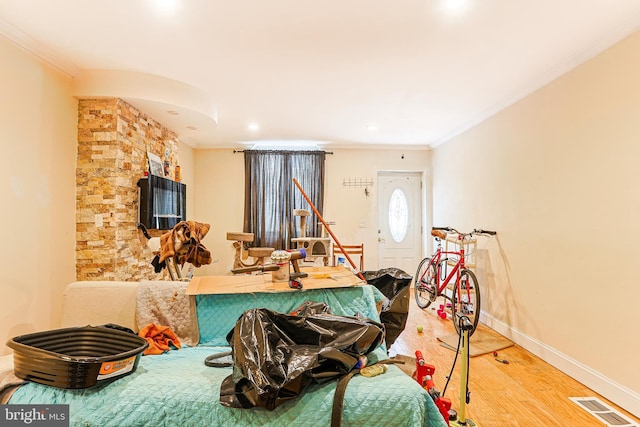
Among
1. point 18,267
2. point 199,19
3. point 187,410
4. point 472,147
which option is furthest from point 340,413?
point 472,147

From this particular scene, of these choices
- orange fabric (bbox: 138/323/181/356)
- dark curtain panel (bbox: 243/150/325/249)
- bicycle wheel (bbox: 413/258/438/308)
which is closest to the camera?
orange fabric (bbox: 138/323/181/356)

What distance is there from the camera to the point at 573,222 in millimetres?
2553

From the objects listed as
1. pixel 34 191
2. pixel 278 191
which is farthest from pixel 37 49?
pixel 278 191

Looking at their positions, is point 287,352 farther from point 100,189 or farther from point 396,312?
point 100,189

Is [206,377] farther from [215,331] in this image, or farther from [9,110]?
[9,110]

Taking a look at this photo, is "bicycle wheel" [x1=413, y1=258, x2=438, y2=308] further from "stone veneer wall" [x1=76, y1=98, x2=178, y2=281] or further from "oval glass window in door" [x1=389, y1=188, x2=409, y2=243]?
"stone veneer wall" [x1=76, y1=98, x2=178, y2=281]

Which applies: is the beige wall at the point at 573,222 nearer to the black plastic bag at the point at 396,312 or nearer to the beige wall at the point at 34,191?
the black plastic bag at the point at 396,312

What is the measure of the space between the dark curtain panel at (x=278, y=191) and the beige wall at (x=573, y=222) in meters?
2.69

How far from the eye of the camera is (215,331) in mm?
1963

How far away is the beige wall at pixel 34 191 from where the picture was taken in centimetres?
218

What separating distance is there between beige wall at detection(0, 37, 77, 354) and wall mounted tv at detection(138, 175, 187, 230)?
592 mm

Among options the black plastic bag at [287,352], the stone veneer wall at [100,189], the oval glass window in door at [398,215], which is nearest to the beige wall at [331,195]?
the oval glass window in door at [398,215]

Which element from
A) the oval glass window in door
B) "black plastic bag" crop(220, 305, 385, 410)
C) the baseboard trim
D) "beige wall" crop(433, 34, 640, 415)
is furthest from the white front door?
"black plastic bag" crop(220, 305, 385, 410)

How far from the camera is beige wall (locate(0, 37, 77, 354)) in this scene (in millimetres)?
2184
